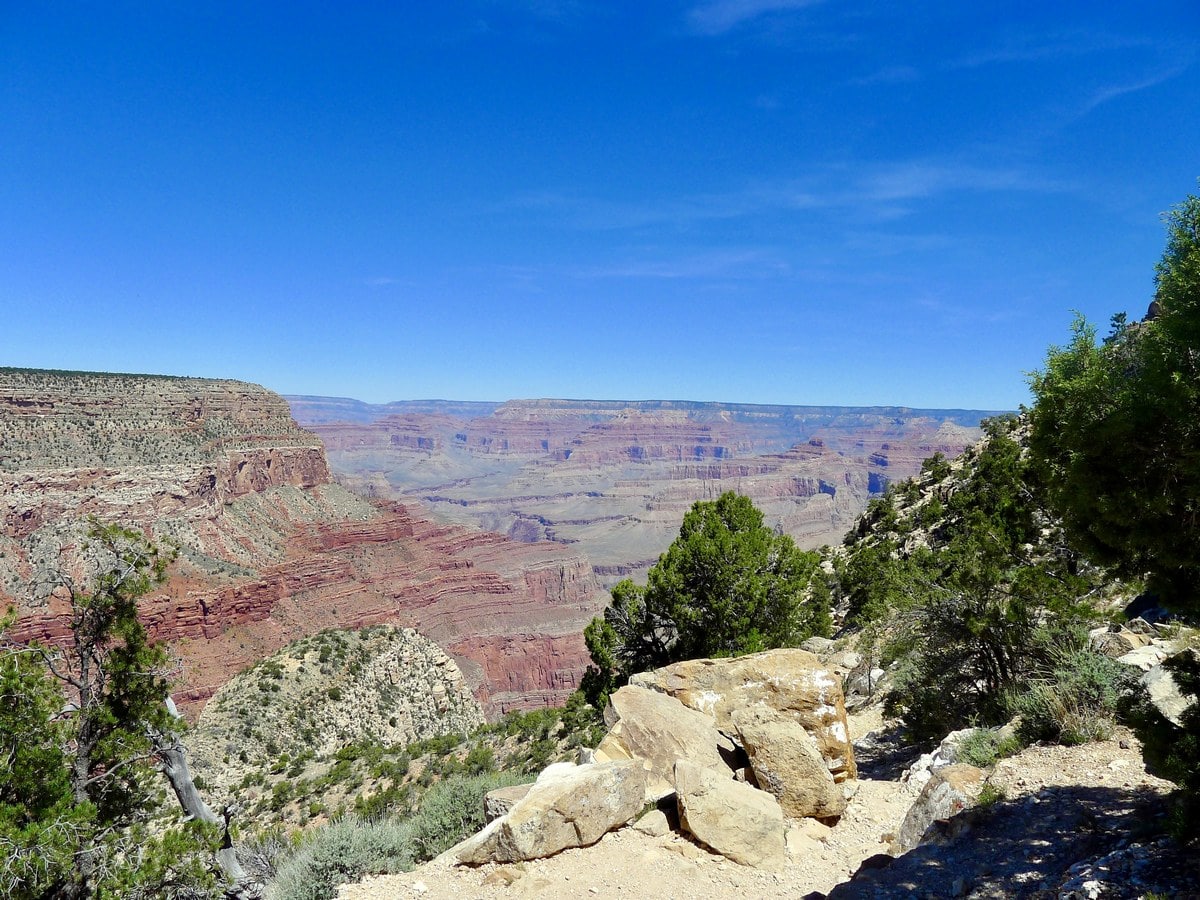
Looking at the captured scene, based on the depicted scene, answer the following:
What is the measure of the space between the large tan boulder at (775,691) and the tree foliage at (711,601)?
185 inches

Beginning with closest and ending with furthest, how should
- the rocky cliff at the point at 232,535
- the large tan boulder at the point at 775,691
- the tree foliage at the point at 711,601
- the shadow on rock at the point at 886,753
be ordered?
the large tan boulder at the point at 775,691 → the shadow on rock at the point at 886,753 → the tree foliage at the point at 711,601 → the rocky cliff at the point at 232,535

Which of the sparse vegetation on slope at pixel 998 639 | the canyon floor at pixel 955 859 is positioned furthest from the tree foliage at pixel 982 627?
the canyon floor at pixel 955 859

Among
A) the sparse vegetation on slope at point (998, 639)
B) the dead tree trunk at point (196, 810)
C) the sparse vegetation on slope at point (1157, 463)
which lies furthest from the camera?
the dead tree trunk at point (196, 810)

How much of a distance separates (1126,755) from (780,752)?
4.62 m

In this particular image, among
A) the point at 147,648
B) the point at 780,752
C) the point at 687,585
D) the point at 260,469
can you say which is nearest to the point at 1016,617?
the point at 780,752

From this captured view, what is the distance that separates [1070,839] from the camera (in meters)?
6.95

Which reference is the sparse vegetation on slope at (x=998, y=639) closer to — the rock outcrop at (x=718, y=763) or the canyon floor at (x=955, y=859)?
the canyon floor at (x=955, y=859)

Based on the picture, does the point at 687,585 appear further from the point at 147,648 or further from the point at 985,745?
the point at 147,648

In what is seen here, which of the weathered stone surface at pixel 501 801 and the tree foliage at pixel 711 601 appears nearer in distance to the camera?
the weathered stone surface at pixel 501 801

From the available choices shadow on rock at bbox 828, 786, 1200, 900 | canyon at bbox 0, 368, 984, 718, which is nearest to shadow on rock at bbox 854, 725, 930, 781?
shadow on rock at bbox 828, 786, 1200, 900

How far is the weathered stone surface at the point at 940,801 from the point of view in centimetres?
841

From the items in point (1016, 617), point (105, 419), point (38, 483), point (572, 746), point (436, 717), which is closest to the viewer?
point (1016, 617)

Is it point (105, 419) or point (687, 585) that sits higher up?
point (105, 419)

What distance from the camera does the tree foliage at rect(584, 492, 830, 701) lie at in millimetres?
18719
